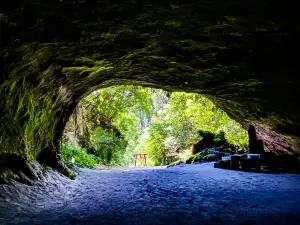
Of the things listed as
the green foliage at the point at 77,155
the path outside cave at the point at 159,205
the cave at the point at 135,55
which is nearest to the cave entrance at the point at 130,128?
the green foliage at the point at 77,155

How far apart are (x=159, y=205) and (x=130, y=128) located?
14.2 m

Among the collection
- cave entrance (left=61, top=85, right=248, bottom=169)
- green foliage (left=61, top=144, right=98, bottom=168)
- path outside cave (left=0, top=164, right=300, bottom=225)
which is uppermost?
cave entrance (left=61, top=85, right=248, bottom=169)

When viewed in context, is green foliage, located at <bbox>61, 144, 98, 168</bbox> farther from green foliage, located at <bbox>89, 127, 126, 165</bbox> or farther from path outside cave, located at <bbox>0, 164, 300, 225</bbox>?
path outside cave, located at <bbox>0, 164, 300, 225</bbox>

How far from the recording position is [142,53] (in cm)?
548

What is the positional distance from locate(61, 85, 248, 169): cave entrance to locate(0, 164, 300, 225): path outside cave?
6619mm

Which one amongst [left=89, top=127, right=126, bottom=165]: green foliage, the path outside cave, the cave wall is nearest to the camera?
the cave wall

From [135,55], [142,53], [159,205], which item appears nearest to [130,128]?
[135,55]

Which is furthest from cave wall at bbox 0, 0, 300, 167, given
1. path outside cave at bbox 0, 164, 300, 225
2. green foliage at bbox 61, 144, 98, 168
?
green foliage at bbox 61, 144, 98, 168

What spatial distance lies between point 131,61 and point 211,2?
118 inches

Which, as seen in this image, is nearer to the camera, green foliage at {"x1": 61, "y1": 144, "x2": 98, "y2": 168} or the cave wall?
the cave wall

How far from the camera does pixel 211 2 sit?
11.0 feet

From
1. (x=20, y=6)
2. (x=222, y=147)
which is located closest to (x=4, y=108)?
(x=20, y=6)

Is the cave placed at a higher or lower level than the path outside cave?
higher

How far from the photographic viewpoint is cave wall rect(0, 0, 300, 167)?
3.48m
